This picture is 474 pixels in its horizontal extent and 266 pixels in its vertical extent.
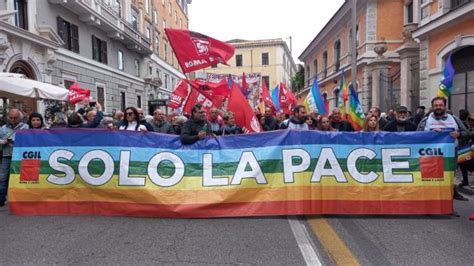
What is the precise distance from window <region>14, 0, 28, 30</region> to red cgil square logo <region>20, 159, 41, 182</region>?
1198 cm

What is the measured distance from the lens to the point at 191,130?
6.00 meters

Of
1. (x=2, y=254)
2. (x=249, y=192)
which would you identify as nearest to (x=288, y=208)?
(x=249, y=192)

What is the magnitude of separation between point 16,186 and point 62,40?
14.5 meters

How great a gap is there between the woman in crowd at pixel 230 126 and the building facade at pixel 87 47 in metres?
6.13

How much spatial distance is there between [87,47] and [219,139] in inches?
730

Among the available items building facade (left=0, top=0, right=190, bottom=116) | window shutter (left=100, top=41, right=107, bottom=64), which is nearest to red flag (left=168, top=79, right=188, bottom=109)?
building facade (left=0, top=0, right=190, bottom=116)

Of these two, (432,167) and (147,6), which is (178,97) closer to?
(432,167)

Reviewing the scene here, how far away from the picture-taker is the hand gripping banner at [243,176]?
219 inches

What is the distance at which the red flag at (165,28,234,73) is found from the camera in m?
7.93

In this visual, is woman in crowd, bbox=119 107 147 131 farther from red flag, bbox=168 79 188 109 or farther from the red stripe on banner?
red flag, bbox=168 79 188 109

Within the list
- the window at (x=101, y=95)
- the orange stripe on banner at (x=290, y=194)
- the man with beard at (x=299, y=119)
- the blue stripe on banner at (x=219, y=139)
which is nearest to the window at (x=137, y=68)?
the window at (x=101, y=95)

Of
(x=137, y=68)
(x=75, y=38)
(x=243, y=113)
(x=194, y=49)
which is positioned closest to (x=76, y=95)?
(x=194, y=49)

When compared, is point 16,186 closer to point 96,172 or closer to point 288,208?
point 96,172

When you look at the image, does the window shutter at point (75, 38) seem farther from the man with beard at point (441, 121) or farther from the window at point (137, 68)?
the man with beard at point (441, 121)
